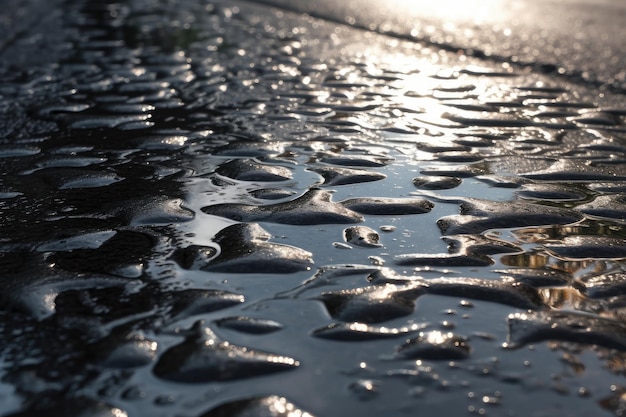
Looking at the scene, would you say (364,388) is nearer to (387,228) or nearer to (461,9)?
(387,228)

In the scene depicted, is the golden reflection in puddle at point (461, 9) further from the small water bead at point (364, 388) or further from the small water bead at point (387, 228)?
the small water bead at point (364, 388)

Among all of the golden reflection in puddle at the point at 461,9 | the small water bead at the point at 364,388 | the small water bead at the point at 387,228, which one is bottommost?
the golden reflection in puddle at the point at 461,9

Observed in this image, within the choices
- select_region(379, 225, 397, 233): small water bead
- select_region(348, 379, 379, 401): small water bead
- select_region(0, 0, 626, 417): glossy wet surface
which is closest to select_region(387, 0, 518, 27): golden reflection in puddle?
select_region(0, 0, 626, 417): glossy wet surface

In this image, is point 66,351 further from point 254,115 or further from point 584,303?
point 254,115

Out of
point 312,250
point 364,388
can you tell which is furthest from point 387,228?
point 364,388

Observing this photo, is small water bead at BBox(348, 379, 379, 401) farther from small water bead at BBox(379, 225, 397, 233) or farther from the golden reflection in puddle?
the golden reflection in puddle

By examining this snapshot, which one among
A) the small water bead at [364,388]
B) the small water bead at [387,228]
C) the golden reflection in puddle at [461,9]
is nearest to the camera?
the small water bead at [364,388]

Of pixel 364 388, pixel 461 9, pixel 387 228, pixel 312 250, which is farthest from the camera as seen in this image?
pixel 461 9

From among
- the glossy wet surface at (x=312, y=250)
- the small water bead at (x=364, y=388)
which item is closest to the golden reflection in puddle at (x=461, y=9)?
the glossy wet surface at (x=312, y=250)
